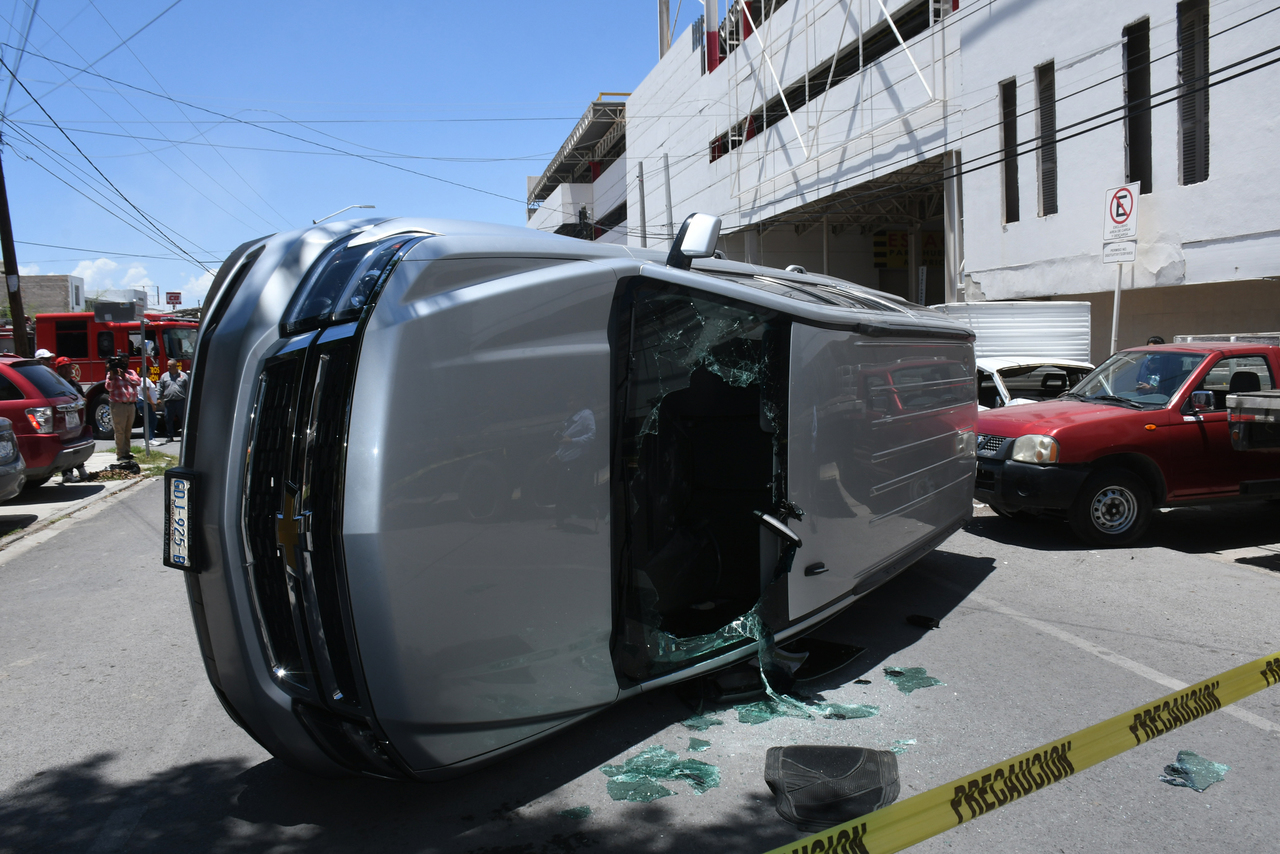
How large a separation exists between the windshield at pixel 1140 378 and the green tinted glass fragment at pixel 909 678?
4718mm

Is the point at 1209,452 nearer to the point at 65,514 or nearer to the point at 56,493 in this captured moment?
the point at 65,514

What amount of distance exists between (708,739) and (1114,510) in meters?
5.51

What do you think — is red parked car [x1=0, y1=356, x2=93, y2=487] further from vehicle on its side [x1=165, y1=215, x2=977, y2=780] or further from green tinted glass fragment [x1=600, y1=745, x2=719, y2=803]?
green tinted glass fragment [x1=600, y1=745, x2=719, y2=803]

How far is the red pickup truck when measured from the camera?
7637 mm

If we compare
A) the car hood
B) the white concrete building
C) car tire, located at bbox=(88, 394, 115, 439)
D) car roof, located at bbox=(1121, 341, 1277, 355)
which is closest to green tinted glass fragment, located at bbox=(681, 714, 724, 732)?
the car hood

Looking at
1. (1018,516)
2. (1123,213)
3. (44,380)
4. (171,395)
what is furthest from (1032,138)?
(171,395)

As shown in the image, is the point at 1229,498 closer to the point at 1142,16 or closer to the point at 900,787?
the point at 900,787

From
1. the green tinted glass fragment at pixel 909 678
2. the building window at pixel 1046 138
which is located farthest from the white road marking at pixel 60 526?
the building window at pixel 1046 138

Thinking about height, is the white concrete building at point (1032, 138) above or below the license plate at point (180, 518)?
above

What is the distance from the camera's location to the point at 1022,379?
12.3 meters

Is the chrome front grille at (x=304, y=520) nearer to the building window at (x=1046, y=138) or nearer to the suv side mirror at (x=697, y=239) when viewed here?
the suv side mirror at (x=697, y=239)

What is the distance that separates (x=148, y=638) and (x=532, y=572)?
3707 millimetres

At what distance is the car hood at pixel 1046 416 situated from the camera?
777 centimetres

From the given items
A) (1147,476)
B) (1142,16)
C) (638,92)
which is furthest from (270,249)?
(638,92)
